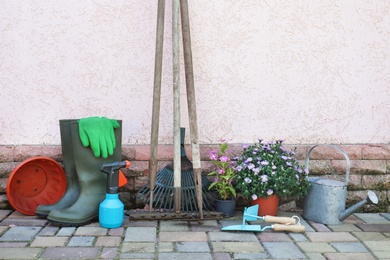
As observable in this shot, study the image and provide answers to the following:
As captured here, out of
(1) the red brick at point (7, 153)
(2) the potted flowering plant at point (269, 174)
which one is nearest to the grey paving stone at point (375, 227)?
(2) the potted flowering plant at point (269, 174)

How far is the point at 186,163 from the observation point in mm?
3617

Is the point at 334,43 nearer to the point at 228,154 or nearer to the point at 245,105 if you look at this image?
the point at 245,105

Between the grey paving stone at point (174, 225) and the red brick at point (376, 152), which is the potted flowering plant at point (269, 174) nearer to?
the grey paving stone at point (174, 225)

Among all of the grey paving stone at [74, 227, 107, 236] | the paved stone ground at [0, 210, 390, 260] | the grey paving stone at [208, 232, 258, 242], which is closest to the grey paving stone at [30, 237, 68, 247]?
the paved stone ground at [0, 210, 390, 260]

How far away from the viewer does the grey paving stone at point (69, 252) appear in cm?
268

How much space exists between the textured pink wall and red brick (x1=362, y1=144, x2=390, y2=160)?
0.06 meters

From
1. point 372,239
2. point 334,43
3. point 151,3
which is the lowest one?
point 372,239

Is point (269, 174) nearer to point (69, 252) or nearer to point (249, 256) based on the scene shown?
point (249, 256)

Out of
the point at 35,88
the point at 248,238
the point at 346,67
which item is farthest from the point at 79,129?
the point at 346,67

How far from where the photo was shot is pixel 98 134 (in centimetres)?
335

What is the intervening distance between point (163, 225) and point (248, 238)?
1.97ft

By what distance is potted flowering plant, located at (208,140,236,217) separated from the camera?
3.47 metres

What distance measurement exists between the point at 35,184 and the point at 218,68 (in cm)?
164

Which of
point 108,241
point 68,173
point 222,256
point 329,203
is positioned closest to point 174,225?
point 108,241
